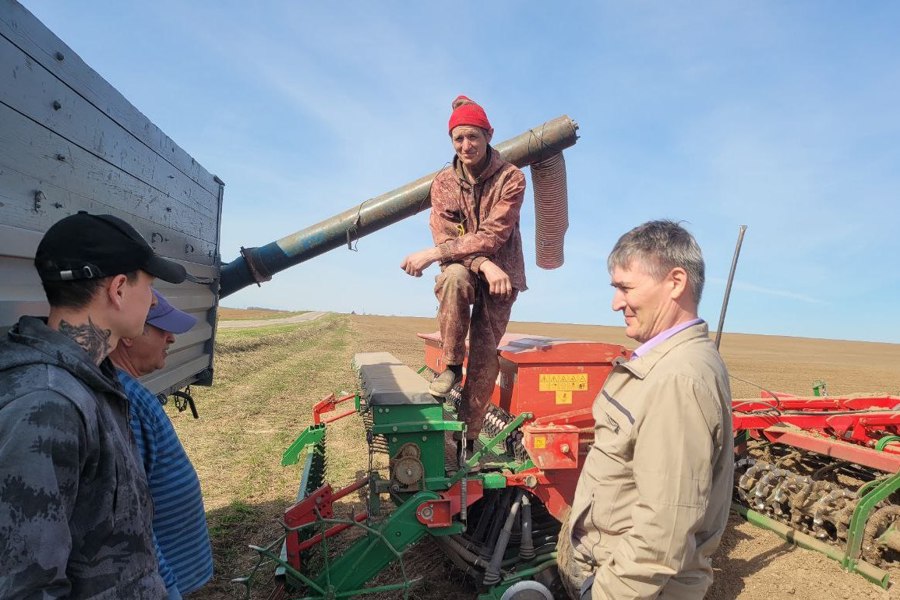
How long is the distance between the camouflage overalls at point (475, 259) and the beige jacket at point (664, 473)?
4.80 feet

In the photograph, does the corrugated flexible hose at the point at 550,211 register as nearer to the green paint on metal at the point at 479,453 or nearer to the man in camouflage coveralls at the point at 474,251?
the man in camouflage coveralls at the point at 474,251

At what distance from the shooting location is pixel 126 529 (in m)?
1.38

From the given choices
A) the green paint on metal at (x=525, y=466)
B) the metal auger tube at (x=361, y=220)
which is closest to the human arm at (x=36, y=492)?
the green paint on metal at (x=525, y=466)

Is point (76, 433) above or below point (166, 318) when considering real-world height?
below

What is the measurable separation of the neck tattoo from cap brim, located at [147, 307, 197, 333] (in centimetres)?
87

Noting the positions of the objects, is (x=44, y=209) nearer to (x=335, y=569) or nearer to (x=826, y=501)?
(x=335, y=569)

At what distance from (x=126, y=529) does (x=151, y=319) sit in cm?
110

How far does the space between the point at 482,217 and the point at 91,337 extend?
7.48 feet

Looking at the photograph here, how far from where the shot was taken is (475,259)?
3146 mm

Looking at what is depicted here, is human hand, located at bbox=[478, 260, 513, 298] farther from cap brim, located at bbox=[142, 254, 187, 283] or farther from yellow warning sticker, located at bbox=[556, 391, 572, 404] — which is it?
cap brim, located at bbox=[142, 254, 187, 283]

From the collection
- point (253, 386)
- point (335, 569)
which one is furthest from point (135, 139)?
point (253, 386)

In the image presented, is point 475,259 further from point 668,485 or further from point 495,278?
point 668,485

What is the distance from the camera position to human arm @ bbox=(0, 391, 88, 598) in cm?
110

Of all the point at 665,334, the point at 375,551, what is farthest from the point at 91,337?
the point at 375,551
